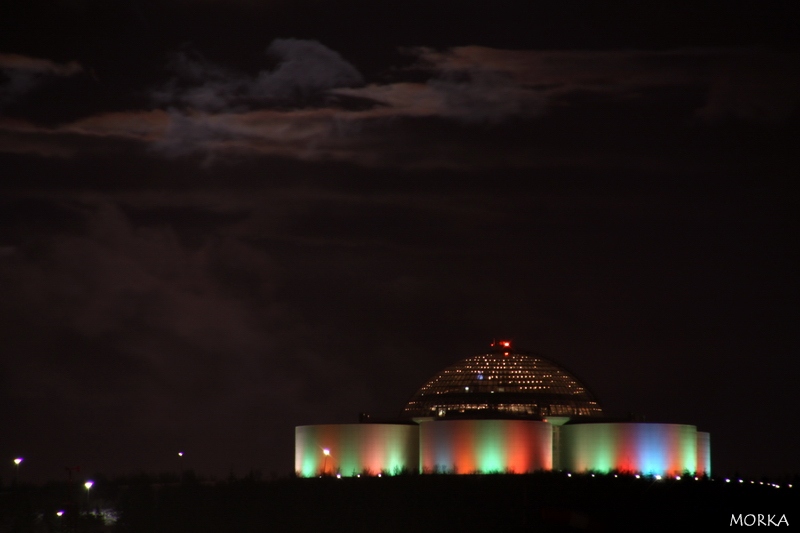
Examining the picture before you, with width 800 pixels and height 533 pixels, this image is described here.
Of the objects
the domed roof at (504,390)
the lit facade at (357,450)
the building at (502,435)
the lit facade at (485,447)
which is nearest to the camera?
the lit facade at (485,447)

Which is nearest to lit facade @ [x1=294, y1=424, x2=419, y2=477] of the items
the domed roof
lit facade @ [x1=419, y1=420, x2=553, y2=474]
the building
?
the building

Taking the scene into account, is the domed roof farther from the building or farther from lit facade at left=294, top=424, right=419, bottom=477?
lit facade at left=294, top=424, right=419, bottom=477

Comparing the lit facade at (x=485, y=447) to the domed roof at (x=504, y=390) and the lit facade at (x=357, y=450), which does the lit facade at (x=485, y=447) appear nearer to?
the lit facade at (x=357, y=450)

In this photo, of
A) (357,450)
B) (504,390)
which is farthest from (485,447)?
(504,390)

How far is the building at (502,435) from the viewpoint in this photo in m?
111

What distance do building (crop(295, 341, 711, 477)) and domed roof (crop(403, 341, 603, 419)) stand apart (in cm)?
8

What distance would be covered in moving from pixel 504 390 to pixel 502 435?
1035 centimetres

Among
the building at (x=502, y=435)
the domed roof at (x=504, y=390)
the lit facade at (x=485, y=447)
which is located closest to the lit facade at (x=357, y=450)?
the building at (x=502, y=435)

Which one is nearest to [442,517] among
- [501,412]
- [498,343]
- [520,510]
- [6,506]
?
[520,510]

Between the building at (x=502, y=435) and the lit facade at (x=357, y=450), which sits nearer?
the building at (x=502, y=435)

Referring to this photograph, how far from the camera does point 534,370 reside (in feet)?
403

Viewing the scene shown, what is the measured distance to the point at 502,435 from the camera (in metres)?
110

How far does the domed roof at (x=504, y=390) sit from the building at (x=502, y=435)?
0.25ft

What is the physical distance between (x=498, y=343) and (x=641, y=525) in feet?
92.3
